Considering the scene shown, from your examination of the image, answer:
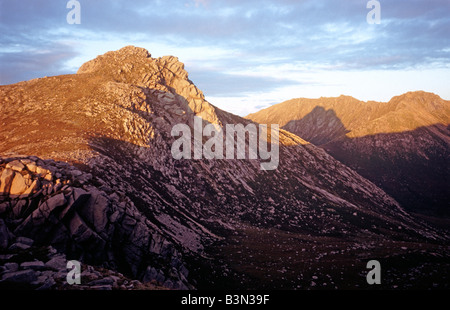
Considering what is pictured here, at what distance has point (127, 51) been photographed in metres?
117

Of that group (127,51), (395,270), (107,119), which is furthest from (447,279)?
(127,51)

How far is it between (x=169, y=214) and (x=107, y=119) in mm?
35509

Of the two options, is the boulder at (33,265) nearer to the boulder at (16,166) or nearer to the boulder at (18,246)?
the boulder at (18,246)

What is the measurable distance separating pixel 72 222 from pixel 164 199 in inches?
1246

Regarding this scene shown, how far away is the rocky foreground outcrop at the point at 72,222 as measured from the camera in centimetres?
2561

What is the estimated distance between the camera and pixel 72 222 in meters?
27.7

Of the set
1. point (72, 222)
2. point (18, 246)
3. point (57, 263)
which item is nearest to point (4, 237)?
point (18, 246)

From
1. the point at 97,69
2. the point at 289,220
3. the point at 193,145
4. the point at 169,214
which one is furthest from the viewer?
the point at 97,69

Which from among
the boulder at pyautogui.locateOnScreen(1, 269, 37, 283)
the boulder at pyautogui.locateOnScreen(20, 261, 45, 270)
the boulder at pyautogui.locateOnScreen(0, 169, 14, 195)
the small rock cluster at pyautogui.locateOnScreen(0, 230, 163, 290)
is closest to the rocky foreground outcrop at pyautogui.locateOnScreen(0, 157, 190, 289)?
the boulder at pyautogui.locateOnScreen(0, 169, 14, 195)

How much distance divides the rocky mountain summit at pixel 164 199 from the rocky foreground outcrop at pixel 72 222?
12 cm

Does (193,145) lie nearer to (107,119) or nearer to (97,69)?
(107,119)

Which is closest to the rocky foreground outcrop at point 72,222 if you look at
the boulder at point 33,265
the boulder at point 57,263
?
the boulder at point 57,263

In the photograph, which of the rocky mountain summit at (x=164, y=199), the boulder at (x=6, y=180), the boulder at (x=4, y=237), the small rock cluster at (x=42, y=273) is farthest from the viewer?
the rocky mountain summit at (x=164, y=199)

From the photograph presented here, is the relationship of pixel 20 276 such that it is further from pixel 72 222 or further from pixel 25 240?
pixel 72 222
